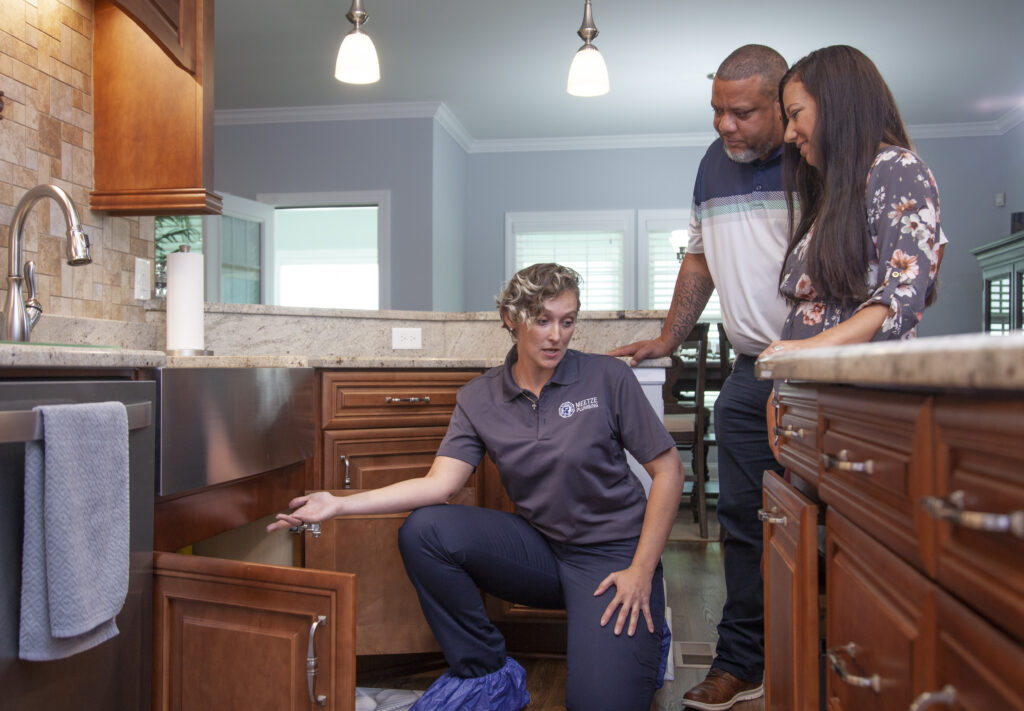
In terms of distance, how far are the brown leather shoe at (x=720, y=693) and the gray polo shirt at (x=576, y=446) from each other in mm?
428

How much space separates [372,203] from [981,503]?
5.55m

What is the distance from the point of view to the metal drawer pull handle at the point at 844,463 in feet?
2.35

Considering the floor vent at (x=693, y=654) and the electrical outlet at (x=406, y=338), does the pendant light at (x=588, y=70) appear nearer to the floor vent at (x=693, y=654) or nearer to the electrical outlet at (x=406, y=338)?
the electrical outlet at (x=406, y=338)

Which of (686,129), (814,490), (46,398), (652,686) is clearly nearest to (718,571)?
(652,686)

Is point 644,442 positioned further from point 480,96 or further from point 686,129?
point 686,129

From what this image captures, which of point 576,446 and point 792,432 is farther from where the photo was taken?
point 576,446

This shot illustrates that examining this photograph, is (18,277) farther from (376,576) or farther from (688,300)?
(688,300)

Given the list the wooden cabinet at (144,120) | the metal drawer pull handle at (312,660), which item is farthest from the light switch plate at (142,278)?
the metal drawer pull handle at (312,660)

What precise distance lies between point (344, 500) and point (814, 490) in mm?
849

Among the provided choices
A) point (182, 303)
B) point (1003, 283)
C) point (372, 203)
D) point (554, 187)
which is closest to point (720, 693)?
point (182, 303)

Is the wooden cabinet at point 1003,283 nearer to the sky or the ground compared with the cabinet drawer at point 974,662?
nearer to the sky

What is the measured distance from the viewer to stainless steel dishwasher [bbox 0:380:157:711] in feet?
3.08

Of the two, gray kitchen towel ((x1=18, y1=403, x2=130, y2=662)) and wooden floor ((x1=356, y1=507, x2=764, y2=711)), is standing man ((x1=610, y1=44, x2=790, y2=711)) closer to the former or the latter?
wooden floor ((x1=356, y1=507, x2=764, y2=711))

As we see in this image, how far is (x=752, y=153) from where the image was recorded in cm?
185
